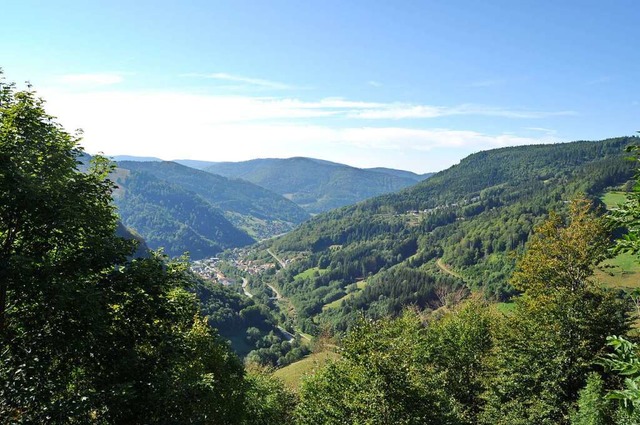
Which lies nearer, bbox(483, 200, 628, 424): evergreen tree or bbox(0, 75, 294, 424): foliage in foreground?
bbox(0, 75, 294, 424): foliage in foreground

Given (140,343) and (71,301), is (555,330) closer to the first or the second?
(140,343)

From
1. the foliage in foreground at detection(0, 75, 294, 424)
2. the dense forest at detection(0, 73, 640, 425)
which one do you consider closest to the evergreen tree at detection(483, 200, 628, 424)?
the dense forest at detection(0, 73, 640, 425)

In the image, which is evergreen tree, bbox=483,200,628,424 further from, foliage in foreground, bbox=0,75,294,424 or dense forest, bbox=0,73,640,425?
foliage in foreground, bbox=0,75,294,424

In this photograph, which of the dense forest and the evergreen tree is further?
the evergreen tree

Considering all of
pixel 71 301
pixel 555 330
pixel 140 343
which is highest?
pixel 71 301

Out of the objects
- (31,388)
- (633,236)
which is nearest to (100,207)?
(31,388)

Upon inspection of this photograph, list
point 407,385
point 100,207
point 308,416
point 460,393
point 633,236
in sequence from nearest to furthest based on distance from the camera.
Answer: point 633,236 → point 100,207 → point 407,385 → point 308,416 → point 460,393

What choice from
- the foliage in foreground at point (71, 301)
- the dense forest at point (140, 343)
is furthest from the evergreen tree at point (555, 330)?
the foliage in foreground at point (71, 301)

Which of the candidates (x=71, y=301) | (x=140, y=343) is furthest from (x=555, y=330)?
(x=71, y=301)

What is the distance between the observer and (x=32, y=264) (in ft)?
45.4

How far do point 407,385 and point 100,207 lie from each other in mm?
20804

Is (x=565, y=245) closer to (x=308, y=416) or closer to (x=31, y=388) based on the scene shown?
(x=308, y=416)

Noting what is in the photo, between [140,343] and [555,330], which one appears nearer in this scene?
[140,343]

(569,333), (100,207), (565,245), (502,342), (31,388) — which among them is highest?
(100,207)
